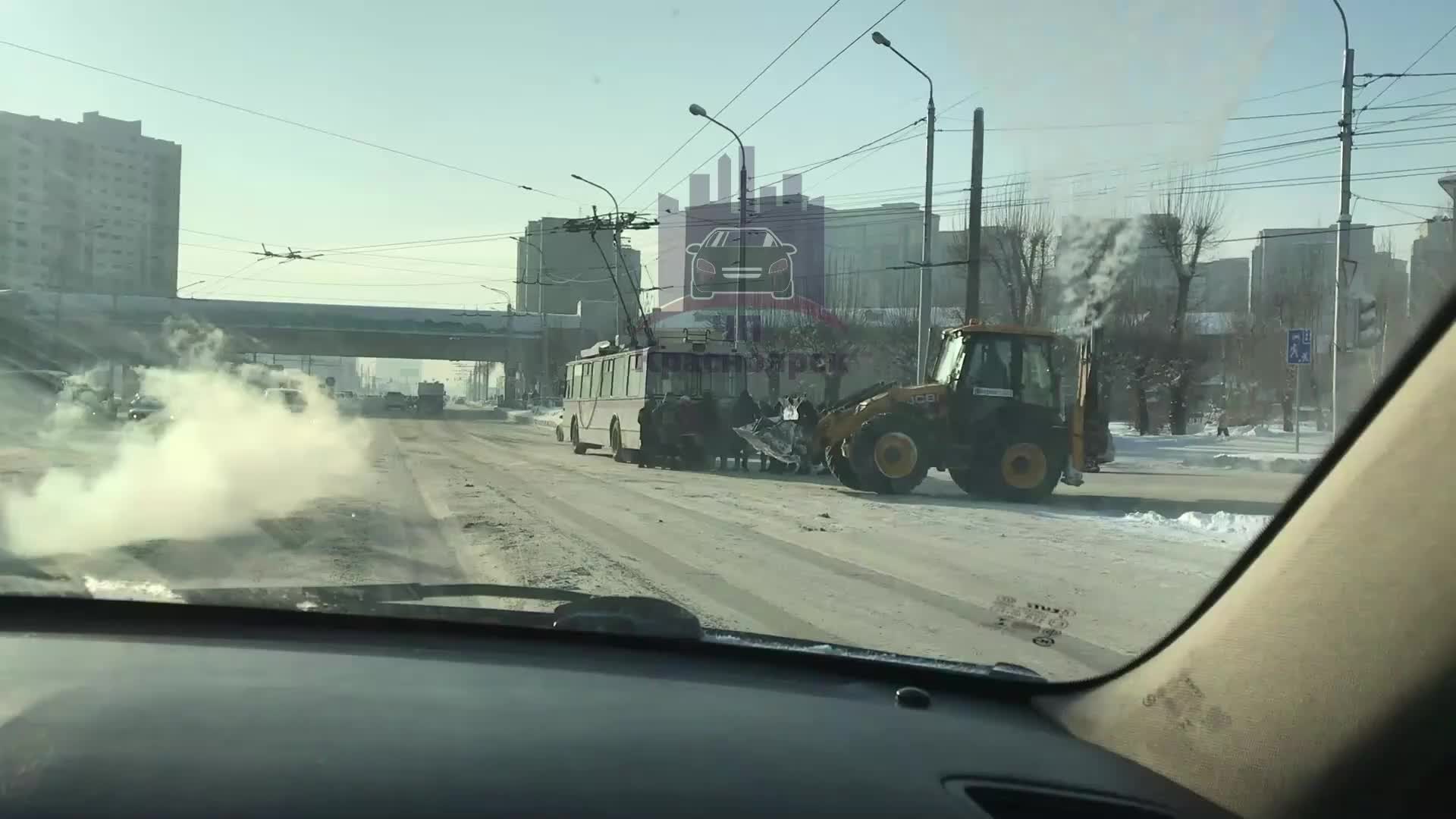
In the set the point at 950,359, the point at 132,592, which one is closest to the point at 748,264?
the point at 950,359

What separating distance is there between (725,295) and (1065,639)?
3500 cm

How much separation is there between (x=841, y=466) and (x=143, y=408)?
16.7m

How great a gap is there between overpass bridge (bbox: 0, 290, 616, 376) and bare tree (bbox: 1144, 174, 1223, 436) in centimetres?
2062

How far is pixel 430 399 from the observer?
68750 millimetres

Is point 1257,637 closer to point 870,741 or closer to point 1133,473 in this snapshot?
point 870,741

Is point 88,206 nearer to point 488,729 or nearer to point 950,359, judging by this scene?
point 950,359

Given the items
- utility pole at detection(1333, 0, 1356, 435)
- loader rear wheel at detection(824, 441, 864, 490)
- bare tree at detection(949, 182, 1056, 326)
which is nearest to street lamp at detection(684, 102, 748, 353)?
bare tree at detection(949, 182, 1056, 326)

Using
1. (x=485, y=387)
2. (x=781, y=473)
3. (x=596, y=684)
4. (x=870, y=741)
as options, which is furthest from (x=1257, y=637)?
(x=485, y=387)

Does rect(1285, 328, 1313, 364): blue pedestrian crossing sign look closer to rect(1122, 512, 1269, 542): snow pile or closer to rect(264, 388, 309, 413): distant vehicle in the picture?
rect(1122, 512, 1269, 542): snow pile

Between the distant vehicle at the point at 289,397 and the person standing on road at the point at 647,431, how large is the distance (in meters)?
8.60

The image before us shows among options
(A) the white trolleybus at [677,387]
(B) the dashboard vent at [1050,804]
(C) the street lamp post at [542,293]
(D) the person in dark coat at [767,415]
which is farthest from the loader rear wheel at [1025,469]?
(C) the street lamp post at [542,293]

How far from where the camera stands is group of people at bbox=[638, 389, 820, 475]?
76.3 feet

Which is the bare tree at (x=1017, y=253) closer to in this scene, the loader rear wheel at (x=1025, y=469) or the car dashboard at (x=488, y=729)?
the loader rear wheel at (x=1025, y=469)

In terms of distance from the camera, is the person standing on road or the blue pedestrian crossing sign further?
the person standing on road
